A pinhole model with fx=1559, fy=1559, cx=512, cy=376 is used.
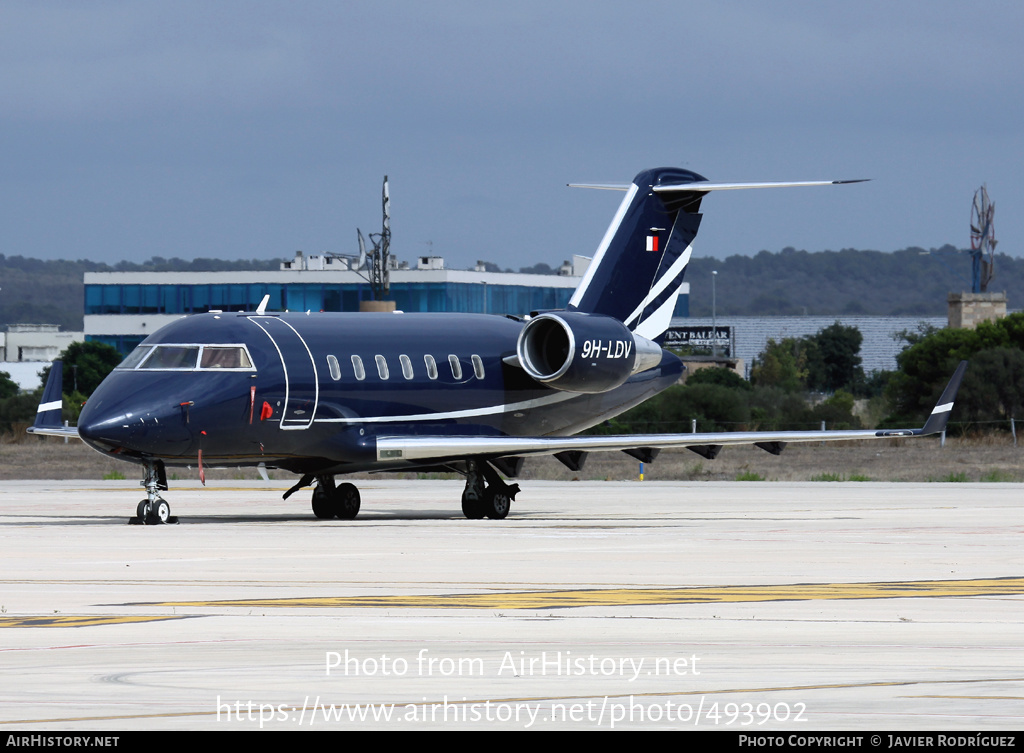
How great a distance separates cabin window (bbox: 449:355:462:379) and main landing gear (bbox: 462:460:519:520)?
1696mm

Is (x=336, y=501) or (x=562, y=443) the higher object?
(x=562, y=443)

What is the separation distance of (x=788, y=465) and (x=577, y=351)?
24.7m

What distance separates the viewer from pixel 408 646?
11055 millimetres

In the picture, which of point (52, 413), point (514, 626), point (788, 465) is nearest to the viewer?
point (514, 626)

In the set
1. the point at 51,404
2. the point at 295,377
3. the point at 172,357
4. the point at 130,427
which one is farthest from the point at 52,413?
the point at 130,427

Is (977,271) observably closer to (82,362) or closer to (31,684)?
(82,362)

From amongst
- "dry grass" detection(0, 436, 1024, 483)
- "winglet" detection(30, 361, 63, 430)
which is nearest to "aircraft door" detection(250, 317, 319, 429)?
"winglet" detection(30, 361, 63, 430)

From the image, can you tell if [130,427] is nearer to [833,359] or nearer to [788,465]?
[788,465]

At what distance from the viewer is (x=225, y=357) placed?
86.4 feet

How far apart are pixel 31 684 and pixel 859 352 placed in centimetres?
16844

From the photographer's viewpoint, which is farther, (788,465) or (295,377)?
(788,465)
